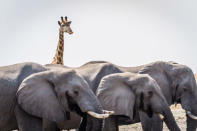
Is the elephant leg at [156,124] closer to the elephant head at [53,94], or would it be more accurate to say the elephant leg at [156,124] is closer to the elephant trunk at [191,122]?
the elephant trunk at [191,122]

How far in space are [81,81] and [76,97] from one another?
261 mm

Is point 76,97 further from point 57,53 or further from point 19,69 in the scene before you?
point 57,53

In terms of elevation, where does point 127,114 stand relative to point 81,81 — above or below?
below

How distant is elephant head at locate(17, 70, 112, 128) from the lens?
1084 cm

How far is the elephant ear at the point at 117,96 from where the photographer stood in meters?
12.3

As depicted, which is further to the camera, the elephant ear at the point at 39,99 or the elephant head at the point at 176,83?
the elephant head at the point at 176,83

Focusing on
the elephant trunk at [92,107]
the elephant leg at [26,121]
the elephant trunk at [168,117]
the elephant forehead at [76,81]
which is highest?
the elephant forehead at [76,81]

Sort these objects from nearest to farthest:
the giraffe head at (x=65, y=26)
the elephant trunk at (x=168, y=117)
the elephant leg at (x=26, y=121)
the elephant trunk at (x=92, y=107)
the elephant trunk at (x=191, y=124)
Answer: the elephant trunk at (x=92, y=107), the elephant leg at (x=26, y=121), the elephant trunk at (x=168, y=117), the elephant trunk at (x=191, y=124), the giraffe head at (x=65, y=26)

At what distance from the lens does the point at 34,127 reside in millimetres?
11000

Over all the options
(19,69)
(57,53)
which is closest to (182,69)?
(19,69)

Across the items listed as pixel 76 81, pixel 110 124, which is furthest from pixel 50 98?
pixel 110 124

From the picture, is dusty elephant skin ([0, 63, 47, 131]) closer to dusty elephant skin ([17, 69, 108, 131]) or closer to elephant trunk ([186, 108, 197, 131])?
dusty elephant skin ([17, 69, 108, 131])

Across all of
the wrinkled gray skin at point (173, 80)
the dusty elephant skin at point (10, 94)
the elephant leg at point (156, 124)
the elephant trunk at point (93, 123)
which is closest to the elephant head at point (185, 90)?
the wrinkled gray skin at point (173, 80)

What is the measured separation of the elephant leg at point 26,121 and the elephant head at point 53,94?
0.15 metres
